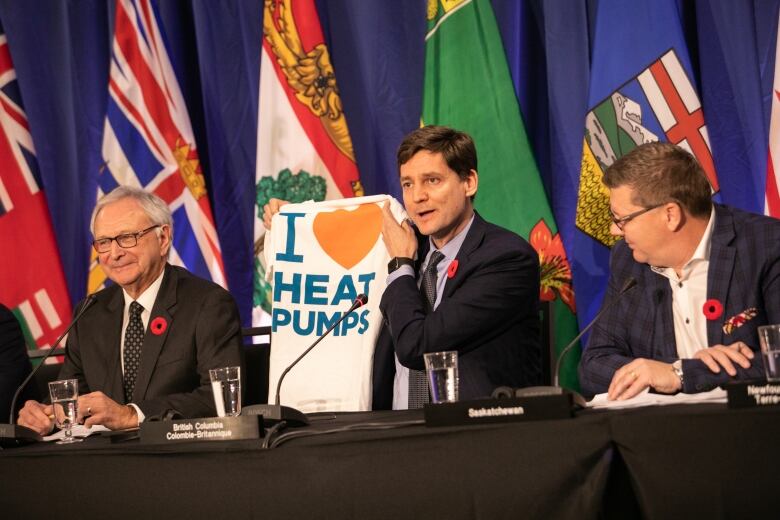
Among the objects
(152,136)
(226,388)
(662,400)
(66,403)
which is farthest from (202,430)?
(152,136)

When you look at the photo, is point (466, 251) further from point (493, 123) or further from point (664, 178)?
point (493, 123)

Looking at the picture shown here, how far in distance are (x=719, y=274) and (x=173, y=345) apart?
1.66 metres

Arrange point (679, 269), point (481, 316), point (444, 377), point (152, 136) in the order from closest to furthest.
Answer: point (444, 377)
point (679, 269)
point (481, 316)
point (152, 136)

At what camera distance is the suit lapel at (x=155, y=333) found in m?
3.05

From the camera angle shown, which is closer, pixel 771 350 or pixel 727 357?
→ pixel 771 350

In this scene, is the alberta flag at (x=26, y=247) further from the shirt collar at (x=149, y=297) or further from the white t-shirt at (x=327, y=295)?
the white t-shirt at (x=327, y=295)

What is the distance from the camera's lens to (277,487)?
1.88 m

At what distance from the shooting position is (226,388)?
2.25 m

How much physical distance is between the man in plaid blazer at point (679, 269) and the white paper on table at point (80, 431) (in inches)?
52.3

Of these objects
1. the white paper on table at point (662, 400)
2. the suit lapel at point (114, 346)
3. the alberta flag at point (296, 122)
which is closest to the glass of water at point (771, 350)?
the white paper on table at point (662, 400)

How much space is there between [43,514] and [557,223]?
91.4 inches

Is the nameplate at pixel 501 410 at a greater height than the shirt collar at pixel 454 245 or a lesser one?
lesser

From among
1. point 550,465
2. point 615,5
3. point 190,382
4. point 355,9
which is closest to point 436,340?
point 190,382

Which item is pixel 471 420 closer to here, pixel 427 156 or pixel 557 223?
pixel 427 156
